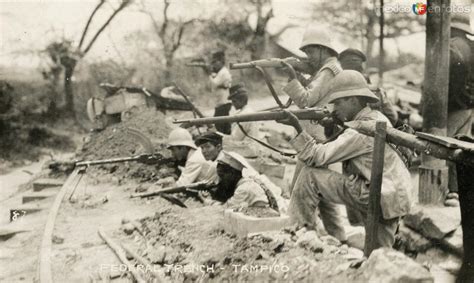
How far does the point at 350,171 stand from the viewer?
400cm

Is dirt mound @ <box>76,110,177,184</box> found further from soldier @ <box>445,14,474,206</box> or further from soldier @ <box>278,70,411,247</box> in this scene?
soldier @ <box>445,14,474,206</box>

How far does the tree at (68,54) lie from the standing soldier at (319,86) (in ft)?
45.4

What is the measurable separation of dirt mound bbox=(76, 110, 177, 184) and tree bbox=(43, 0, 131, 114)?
5.83 meters

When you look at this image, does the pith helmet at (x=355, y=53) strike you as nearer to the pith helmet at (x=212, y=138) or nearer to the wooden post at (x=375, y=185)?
the pith helmet at (x=212, y=138)

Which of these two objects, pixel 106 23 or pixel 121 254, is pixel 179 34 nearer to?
pixel 106 23

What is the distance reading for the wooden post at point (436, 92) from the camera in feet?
15.9

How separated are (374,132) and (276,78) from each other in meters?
19.8

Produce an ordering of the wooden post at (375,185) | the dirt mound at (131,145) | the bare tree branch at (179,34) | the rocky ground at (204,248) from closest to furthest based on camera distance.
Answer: the rocky ground at (204,248) < the wooden post at (375,185) < the dirt mound at (131,145) < the bare tree branch at (179,34)

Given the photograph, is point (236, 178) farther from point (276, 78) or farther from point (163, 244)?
point (276, 78)

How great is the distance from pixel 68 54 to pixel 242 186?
14.6m

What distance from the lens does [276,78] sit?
23.0 metres

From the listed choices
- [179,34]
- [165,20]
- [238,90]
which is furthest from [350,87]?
[179,34]

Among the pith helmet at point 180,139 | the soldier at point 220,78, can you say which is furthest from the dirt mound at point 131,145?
the soldier at point 220,78

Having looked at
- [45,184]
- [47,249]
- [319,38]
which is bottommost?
[45,184]
